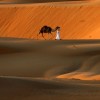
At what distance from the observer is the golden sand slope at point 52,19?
3528 cm

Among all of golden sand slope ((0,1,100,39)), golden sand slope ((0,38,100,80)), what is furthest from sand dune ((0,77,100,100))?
golden sand slope ((0,1,100,39))

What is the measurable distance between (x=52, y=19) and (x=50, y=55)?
22421 millimetres

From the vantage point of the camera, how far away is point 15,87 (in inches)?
296

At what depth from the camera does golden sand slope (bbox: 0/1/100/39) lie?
116 feet

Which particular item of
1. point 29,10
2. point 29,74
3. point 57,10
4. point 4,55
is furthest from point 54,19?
point 29,74

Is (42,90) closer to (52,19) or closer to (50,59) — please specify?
(50,59)

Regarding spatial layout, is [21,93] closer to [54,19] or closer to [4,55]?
[4,55]

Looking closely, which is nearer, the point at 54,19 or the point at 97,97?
the point at 97,97

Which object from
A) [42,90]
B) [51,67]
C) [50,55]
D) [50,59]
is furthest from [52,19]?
[42,90]

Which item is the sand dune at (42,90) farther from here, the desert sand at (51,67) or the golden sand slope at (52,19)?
the golden sand slope at (52,19)

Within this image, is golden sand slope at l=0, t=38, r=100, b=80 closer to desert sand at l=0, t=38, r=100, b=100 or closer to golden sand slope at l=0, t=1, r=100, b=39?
desert sand at l=0, t=38, r=100, b=100

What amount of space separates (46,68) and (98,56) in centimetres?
206

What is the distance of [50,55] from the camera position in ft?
55.9

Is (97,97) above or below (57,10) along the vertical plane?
below
